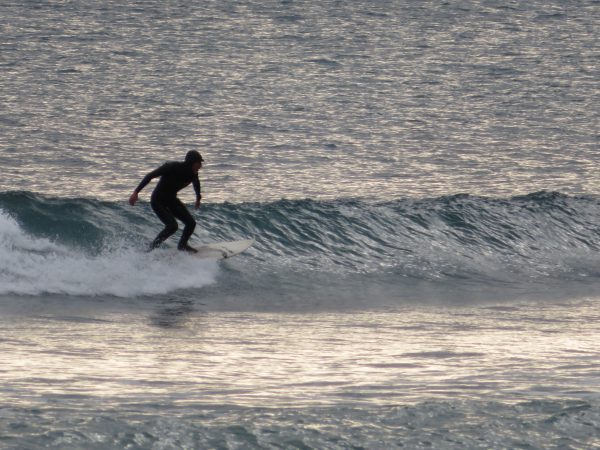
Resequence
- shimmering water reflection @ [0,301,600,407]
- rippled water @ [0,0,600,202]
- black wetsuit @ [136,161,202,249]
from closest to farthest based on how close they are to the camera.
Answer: shimmering water reflection @ [0,301,600,407], black wetsuit @ [136,161,202,249], rippled water @ [0,0,600,202]

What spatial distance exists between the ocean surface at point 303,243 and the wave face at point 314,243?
53 mm

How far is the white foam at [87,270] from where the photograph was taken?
1359cm

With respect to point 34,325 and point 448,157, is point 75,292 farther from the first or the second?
point 448,157

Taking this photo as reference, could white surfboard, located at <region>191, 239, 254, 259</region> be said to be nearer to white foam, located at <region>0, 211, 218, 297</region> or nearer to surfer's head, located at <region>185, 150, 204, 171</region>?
white foam, located at <region>0, 211, 218, 297</region>

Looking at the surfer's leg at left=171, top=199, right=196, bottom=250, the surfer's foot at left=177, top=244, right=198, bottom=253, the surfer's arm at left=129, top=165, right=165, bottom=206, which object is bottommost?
the surfer's foot at left=177, top=244, right=198, bottom=253

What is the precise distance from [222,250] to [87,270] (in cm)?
186

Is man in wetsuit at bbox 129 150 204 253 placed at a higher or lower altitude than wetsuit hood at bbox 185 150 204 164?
lower

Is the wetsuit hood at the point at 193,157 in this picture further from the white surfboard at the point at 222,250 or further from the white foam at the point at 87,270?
the white surfboard at the point at 222,250

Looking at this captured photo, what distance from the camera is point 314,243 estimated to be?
57.1ft

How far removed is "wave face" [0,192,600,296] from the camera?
14195 millimetres

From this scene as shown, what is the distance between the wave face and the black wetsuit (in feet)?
1.70

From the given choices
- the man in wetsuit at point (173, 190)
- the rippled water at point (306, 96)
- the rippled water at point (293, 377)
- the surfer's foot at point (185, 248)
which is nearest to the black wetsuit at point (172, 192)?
the man in wetsuit at point (173, 190)

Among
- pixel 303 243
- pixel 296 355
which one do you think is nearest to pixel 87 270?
pixel 303 243

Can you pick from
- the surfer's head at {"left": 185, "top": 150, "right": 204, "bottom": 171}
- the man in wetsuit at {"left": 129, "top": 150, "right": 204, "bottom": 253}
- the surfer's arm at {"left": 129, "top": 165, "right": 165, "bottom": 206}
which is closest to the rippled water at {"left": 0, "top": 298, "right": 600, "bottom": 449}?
the man in wetsuit at {"left": 129, "top": 150, "right": 204, "bottom": 253}
